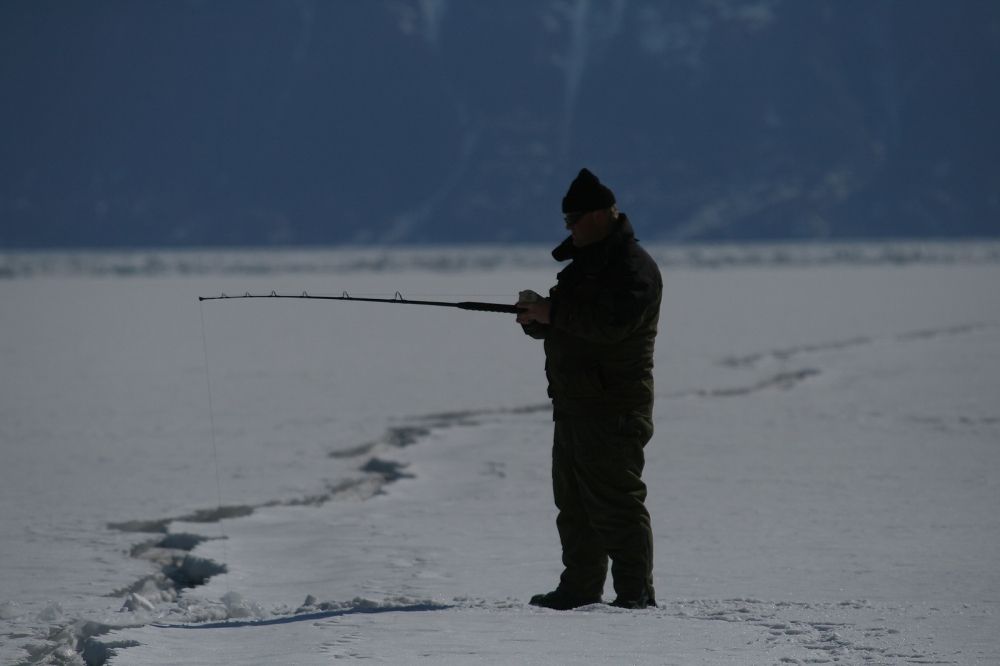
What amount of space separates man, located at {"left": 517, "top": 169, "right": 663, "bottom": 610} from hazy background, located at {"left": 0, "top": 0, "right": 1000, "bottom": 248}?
4921 inches

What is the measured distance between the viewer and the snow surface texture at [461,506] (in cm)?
382

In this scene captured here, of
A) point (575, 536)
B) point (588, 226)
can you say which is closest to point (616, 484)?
point (575, 536)

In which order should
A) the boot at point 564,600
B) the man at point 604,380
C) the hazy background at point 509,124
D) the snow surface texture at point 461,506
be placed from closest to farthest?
the snow surface texture at point 461,506
the man at point 604,380
the boot at point 564,600
the hazy background at point 509,124

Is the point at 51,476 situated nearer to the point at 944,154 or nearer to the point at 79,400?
the point at 79,400

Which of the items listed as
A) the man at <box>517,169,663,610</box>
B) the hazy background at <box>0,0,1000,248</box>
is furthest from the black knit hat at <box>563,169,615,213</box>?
the hazy background at <box>0,0,1000,248</box>

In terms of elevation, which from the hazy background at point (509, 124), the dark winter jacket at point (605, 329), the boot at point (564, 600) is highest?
the hazy background at point (509, 124)

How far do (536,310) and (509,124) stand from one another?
470ft

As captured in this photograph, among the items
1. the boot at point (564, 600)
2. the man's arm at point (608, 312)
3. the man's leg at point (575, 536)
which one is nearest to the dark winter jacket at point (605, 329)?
the man's arm at point (608, 312)

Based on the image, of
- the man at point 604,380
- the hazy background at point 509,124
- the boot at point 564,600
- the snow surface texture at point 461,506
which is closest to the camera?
the snow surface texture at point 461,506

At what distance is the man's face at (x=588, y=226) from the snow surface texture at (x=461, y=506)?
102 centimetres

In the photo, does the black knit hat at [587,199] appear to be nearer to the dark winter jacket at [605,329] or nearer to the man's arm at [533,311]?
the dark winter jacket at [605,329]

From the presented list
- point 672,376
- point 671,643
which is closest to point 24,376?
point 672,376

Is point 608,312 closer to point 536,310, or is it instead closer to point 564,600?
point 536,310

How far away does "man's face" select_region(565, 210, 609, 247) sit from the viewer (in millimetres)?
4008
